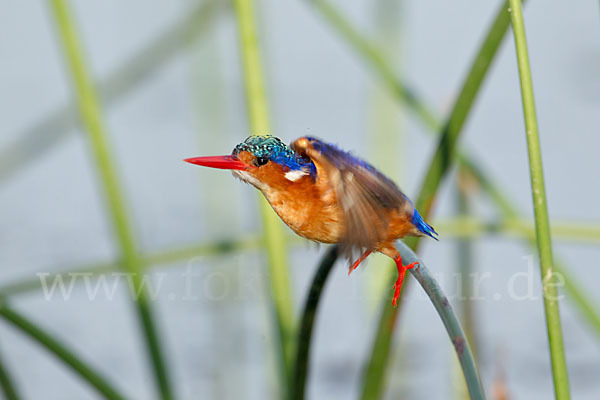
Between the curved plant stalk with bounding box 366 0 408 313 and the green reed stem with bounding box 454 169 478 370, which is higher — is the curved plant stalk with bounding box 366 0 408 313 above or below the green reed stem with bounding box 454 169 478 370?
above

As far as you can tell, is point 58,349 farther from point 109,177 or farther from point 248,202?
point 248,202

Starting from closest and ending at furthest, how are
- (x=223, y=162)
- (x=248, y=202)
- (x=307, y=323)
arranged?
(x=223, y=162) < (x=307, y=323) < (x=248, y=202)

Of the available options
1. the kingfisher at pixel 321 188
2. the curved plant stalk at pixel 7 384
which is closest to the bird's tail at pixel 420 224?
the kingfisher at pixel 321 188

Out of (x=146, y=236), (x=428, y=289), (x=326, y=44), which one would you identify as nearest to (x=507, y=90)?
(x=326, y=44)

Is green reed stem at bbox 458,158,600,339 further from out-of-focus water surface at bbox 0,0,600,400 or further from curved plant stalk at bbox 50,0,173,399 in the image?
out-of-focus water surface at bbox 0,0,600,400

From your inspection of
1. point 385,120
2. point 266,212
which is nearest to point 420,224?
point 266,212

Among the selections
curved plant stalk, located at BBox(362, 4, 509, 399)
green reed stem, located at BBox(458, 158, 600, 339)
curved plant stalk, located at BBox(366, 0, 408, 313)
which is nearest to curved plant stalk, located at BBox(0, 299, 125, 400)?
curved plant stalk, located at BBox(362, 4, 509, 399)
